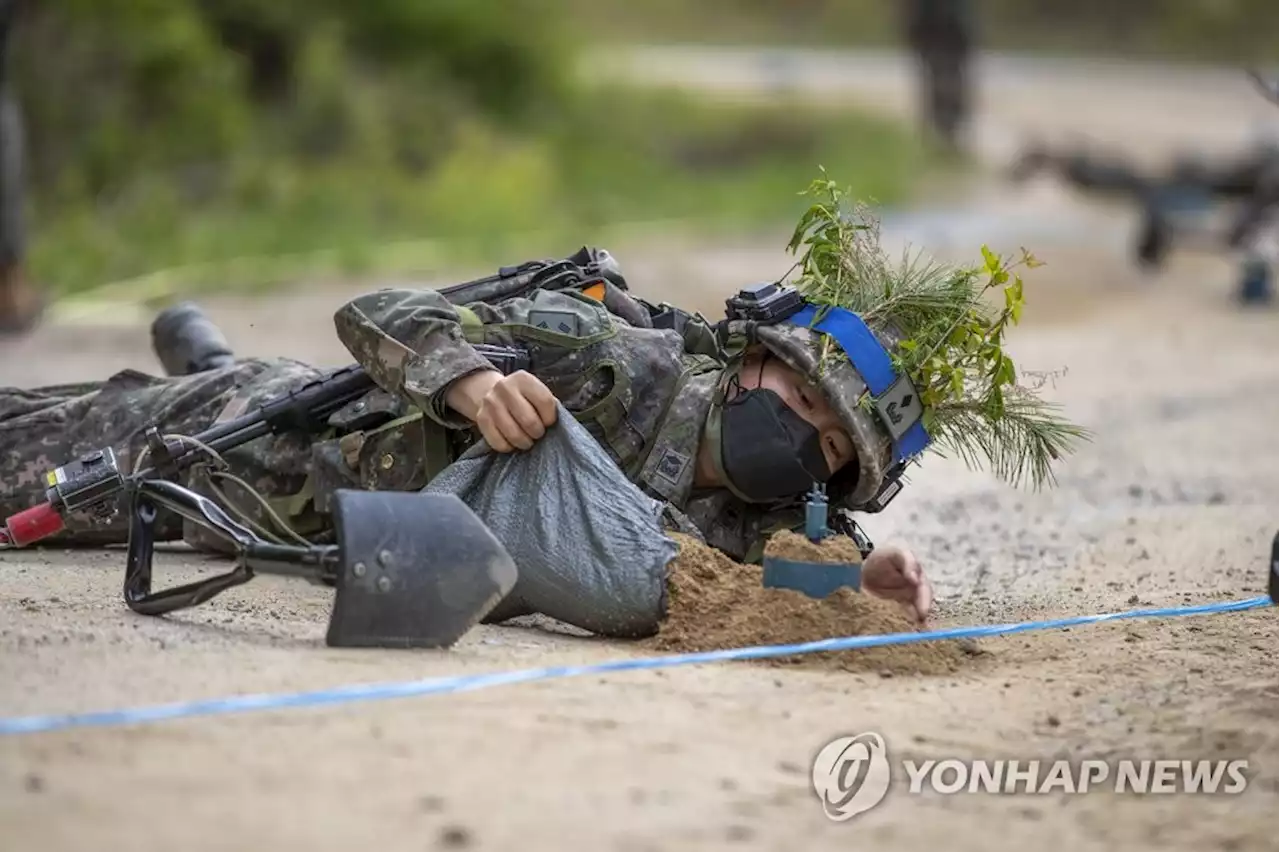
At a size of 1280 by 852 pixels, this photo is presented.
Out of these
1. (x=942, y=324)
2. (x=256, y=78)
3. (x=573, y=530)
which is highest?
(x=256, y=78)

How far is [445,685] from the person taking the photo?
3514 millimetres

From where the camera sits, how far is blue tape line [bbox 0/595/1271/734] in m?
3.19

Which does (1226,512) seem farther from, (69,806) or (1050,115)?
(1050,115)

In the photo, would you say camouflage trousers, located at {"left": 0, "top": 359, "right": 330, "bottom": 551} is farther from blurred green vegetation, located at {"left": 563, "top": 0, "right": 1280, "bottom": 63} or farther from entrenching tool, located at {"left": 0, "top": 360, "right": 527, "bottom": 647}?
blurred green vegetation, located at {"left": 563, "top": 0, "right": 1280, "bottom": 63}

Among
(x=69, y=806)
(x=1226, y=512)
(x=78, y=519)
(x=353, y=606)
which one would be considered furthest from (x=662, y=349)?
(x=1226, y=512)

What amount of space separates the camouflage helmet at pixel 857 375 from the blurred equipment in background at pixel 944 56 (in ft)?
64.8

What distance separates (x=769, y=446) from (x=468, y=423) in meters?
0.69

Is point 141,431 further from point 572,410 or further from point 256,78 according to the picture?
point 256,78

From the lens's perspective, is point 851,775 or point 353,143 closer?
point 851,775

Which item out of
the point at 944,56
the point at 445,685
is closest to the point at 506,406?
the point at 445,685

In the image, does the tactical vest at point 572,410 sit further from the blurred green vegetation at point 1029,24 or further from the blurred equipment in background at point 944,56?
the blurred green vegetation at point 1029,24

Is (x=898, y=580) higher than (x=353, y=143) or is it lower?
lower

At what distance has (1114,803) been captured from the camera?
330 centimetres

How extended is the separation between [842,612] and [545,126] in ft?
59.6
